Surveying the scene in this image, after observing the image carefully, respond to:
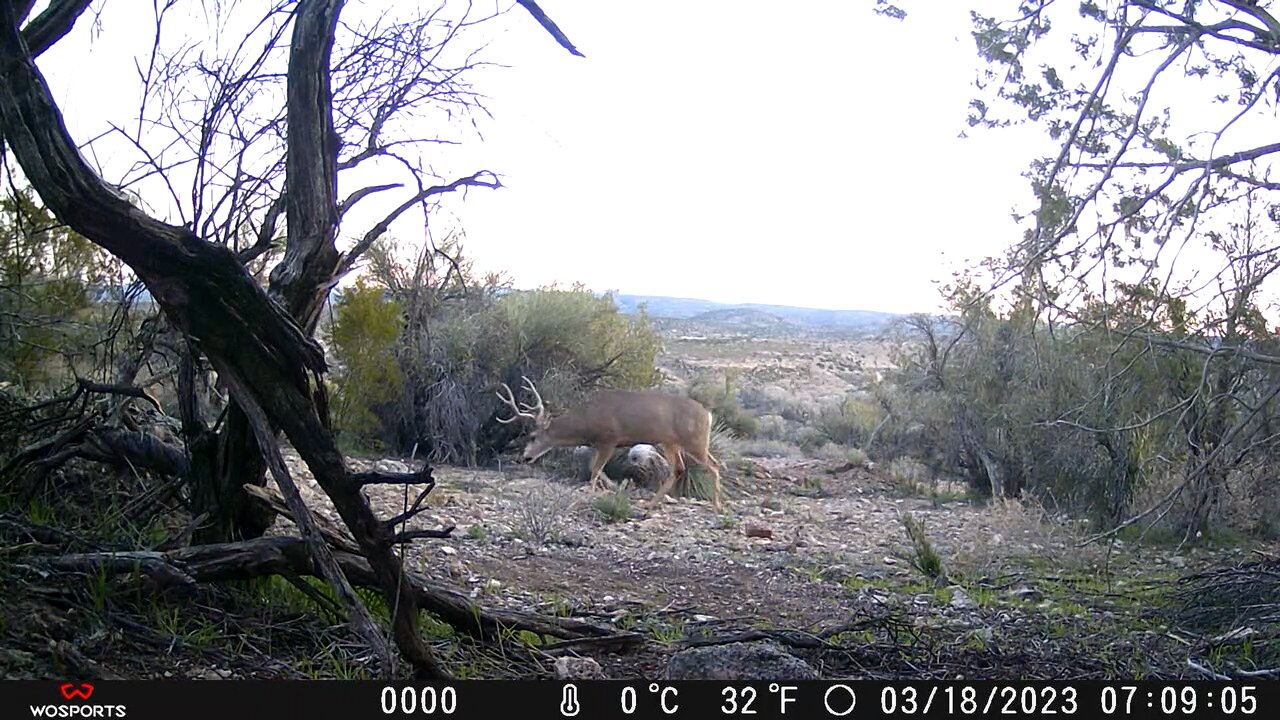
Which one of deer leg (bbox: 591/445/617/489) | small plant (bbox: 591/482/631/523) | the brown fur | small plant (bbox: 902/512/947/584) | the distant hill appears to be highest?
the distant hill

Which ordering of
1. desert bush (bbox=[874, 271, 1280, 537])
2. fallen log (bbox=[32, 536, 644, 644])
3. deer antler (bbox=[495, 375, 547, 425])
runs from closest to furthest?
fallen log (bbox=[32, 536, 644, 644]) < desert bush (bbox=[874, 271, 1280, 537]) < deer antler (bbox=[495, 375, 547, 425])

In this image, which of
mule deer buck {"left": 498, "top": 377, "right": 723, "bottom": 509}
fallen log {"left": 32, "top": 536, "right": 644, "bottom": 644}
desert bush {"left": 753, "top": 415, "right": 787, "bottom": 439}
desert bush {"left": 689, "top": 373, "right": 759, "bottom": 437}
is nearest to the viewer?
fallen log {"left": 32, "top": 536, "right": 644, "bottom": 644}

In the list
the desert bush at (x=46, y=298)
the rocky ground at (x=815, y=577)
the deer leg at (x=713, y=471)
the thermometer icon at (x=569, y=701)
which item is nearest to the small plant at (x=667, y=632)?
the rocky ground at (x=815, y=577)

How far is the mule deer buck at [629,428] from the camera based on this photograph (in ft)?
43.1

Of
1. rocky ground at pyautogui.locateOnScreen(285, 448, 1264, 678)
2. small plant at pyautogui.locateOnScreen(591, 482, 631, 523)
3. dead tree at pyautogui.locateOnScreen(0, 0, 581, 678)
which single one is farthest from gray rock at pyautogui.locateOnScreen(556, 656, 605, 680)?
small plant at pyautogui.locateOnScreen(591, 482, 631, 523)

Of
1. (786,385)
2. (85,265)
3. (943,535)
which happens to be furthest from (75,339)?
(786,385)

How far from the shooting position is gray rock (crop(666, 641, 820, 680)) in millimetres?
4164

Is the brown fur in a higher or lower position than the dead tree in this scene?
lower

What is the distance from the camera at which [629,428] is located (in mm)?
13164

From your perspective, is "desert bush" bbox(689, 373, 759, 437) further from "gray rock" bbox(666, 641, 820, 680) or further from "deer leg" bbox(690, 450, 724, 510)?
"gray rock" bbox(666, 641, 820, 680)

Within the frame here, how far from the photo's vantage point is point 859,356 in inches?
1913
